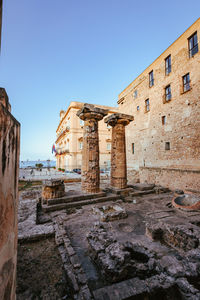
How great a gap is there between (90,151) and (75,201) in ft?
9.09

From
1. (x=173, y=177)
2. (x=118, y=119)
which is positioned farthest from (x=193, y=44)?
(x=173, y=177)

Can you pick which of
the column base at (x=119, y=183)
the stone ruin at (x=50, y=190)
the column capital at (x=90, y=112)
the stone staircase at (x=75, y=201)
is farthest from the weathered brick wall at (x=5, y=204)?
the column base at (x=119, y=183)

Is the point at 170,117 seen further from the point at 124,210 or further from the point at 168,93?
the point at 124,210

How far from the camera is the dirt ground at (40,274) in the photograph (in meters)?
2.30

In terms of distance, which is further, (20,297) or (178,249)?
(178,249)

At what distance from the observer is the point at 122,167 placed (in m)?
8.96

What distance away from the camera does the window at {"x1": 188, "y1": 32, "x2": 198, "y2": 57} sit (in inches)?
343

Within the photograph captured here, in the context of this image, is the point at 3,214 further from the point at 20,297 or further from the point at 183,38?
the point at 183,38

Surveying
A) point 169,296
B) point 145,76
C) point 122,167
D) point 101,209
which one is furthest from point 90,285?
point 145,76

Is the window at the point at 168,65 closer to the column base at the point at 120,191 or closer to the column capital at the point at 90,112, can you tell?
the column capital at the point at 90,112

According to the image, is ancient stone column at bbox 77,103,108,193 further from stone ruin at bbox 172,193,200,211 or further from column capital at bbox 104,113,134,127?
stone ruin at bbox 172,193,200,211

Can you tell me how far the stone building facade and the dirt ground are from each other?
872cm

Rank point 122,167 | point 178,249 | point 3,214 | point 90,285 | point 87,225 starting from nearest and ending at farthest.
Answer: point 3,214, point 90,285, point 178,249, point 87,225, point 122,167

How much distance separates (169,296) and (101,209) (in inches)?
161
